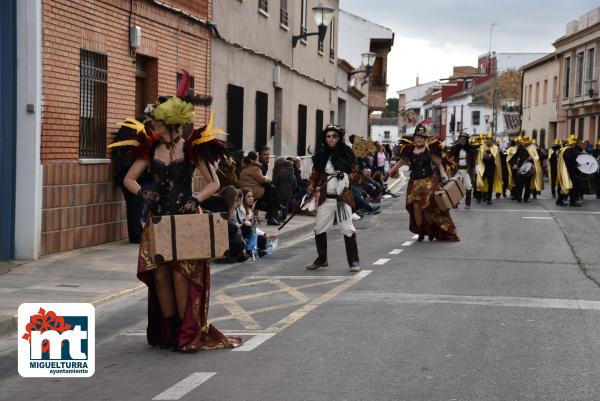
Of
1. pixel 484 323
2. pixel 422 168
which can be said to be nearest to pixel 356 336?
pixel 484 323

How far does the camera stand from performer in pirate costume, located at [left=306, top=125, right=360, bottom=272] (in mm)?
12805

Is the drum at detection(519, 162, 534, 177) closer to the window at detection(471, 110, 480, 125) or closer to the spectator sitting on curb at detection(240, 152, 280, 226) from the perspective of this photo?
the spectator sitting on curb at detection(240, 152, 280, 226)

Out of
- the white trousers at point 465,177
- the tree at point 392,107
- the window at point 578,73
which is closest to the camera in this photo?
the white trousers at point 465,177

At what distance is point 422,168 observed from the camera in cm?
1647

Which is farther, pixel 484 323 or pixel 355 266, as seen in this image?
pixel 355 266

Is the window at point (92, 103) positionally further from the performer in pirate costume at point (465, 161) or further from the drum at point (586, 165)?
the drum at point (586, 165)

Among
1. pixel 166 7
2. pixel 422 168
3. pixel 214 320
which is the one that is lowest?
pixel 214 320

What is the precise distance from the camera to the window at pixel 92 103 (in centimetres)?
1447

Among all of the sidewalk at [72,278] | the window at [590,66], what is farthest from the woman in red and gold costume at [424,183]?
the window at [590,66]

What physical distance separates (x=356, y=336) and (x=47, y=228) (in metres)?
6.25

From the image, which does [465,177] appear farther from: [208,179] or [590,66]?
[590,66]

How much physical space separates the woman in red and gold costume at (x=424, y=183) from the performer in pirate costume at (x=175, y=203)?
8626 millimetres

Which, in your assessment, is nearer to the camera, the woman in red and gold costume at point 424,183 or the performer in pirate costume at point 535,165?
the woman in red and gold costume at point 424,183

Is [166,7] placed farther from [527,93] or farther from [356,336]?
[527,93]
